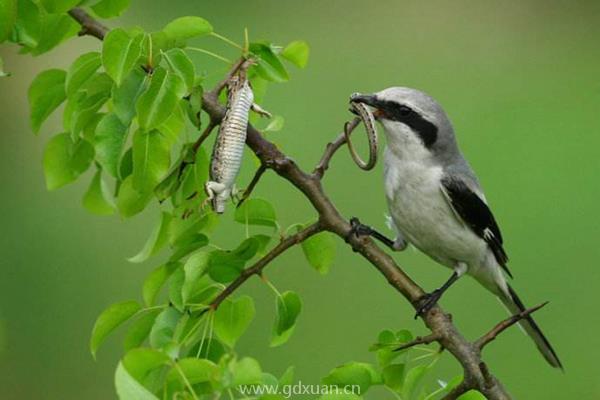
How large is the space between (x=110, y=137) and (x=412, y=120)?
1.41 metres

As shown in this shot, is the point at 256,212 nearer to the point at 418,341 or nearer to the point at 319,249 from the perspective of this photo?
the point at 319,249

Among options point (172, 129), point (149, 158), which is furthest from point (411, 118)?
point (149, 158)

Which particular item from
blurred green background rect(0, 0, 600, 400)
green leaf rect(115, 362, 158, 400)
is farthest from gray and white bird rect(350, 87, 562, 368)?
blurred green background rect(0, 0, 600, 400)

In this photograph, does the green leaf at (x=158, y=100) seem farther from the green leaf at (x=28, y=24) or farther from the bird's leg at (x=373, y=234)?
the bird's leg at (x=373, y=234)

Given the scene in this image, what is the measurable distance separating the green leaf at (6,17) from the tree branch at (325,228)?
0.92 feet

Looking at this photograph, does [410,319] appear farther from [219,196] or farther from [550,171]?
[219,196]

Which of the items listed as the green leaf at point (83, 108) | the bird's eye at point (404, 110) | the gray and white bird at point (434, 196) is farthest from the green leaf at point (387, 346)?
the bird's eye at point (404, 110)

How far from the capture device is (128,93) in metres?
2.54

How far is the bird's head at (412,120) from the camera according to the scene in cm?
363

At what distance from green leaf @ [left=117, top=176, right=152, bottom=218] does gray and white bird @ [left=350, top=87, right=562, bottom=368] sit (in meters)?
1.07

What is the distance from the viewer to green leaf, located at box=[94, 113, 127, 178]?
8.44 feet

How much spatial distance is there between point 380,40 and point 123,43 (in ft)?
30.0

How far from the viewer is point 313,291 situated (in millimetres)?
7531

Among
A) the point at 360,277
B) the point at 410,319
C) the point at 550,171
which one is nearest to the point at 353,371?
the point at 410,319
